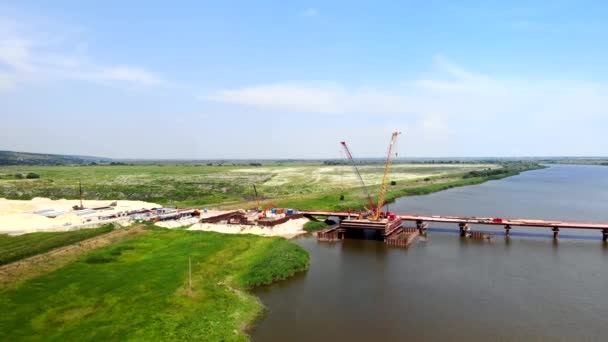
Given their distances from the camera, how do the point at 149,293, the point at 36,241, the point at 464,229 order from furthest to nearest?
the point at 464,229 < the point at 36,241 < the point at 149,293

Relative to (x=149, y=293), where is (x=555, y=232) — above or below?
above

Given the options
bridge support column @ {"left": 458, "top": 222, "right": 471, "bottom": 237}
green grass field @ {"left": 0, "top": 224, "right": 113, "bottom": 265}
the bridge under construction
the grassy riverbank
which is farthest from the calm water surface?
green grass field @ {"left": 0, "top": 224, "right": 113, "bottom": 265}

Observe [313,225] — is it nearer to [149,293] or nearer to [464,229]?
[464,229]

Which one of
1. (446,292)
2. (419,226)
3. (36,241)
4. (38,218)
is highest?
(38,218)

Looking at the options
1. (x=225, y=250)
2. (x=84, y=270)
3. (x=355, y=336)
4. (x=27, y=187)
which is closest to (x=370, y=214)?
(x=225, y=250)

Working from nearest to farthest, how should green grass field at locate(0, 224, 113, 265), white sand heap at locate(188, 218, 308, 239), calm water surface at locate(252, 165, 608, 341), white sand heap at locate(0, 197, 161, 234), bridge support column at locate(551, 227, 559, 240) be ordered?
calm water surface at locate(252, 165, 608, 341), green grass field at locate(0, 224, 113, 265), white sand heap at locate(0, 197, 161, 234), bridge support column at locate(551, 227, 559, 240), white sand heap at locate(188, 218, 308, 239)

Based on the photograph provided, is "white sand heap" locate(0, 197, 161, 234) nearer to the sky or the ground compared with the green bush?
nearer to the sky

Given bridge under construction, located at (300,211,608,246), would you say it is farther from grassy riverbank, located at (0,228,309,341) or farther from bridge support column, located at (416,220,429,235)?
grassy riverbank, located at (0,228,309,341)

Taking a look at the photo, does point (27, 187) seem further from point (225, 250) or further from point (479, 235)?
point (479, 235)

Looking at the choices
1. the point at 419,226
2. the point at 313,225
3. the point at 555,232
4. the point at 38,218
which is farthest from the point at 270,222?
the point at 555,232
